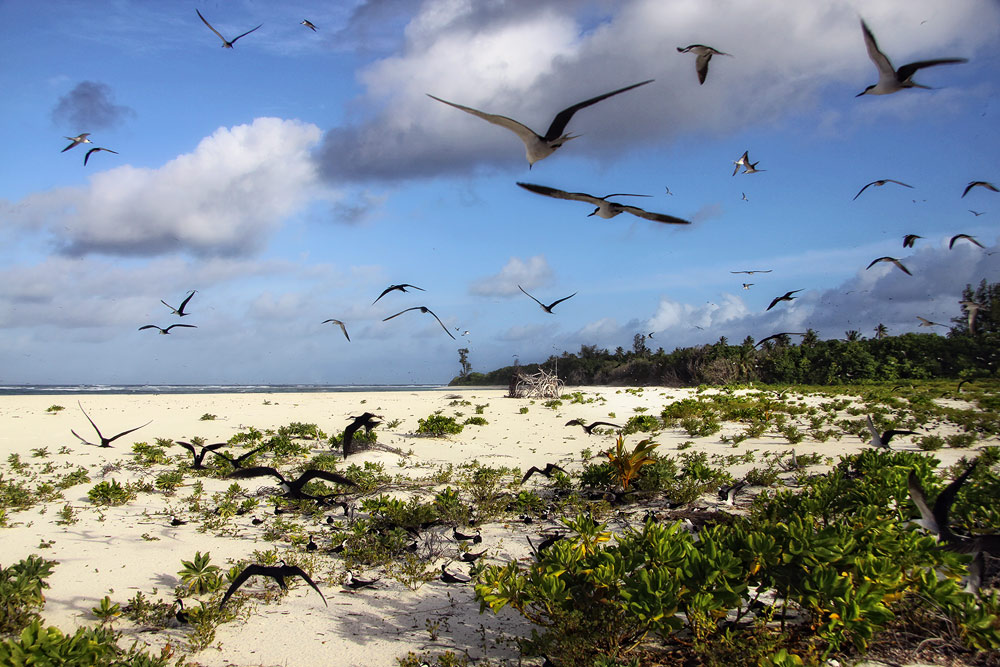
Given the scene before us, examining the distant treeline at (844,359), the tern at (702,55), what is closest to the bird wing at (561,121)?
the tern at (702,55)

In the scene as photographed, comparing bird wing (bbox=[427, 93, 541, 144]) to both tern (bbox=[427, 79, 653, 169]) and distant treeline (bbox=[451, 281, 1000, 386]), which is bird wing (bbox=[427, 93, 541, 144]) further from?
distant treeline (bbox=[451, 281, 1000, 386])

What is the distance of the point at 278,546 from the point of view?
6625 millimetres

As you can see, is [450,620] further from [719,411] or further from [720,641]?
[719,411]

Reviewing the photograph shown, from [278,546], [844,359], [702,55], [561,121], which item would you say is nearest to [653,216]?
[561,121]

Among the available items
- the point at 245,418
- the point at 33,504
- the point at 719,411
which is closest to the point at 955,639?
the point at 33,504

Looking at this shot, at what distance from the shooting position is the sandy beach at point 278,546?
445 cm

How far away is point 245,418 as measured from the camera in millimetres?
17016

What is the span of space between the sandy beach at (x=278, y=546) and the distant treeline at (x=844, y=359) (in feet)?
46.4

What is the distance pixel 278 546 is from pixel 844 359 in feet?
107

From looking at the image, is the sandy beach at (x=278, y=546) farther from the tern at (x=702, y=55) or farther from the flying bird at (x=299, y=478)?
the tern at (x=702, y=55)

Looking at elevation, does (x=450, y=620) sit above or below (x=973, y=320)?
below

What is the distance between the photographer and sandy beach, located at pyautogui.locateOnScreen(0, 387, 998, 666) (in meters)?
4.45

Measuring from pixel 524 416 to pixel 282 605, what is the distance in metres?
13.0

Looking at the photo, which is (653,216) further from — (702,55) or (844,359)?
(844,359)
